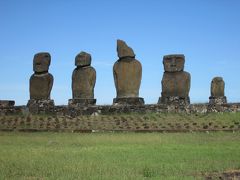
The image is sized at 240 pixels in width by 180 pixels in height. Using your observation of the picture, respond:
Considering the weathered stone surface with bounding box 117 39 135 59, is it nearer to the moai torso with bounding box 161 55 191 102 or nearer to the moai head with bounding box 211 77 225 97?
the moai torso with bounding box 161 55 191 102

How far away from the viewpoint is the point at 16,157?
39.8 ft

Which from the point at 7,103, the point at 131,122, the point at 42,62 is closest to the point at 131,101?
the point at 131,122

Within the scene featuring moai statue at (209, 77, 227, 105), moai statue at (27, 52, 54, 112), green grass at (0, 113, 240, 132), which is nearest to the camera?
green grass at (0, 113, 240, 132)

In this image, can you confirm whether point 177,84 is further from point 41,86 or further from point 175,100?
point 41,86

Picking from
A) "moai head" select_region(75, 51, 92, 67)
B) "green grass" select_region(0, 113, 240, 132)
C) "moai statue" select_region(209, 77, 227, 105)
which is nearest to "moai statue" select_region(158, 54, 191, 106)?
"green grass" select_region(0, 113, 240, 132)

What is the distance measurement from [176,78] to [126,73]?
3196 millimetres

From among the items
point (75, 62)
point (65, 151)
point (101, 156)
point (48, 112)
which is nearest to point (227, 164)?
point (101, 156)

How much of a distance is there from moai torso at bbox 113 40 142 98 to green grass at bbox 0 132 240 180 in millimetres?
11874

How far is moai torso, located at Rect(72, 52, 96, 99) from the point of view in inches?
1197

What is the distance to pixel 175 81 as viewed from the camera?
3003 centimetres

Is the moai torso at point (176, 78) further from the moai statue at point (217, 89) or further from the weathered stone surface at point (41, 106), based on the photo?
the moai statue at point (217, 89)

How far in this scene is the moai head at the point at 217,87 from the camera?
38.4 metres

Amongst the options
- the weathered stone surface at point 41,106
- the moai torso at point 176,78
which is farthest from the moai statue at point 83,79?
the moai torso at point 176,78

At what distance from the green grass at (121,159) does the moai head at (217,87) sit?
69.3ft
